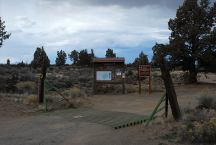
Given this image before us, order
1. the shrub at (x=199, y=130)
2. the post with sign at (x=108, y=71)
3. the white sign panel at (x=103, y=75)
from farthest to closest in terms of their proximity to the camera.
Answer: the white sign panel at (x=103, y=75), the post with sign at (x=108, y=71), the shrub at (x=199, y=130)

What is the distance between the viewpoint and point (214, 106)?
1518 cm

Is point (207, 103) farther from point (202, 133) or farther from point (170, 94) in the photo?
point (202, 133)

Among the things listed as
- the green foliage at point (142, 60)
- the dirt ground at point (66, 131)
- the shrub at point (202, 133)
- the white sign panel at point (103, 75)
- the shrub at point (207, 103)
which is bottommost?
the dirt ground at point (66, 131)

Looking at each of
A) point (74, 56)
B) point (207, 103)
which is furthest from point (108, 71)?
point (74, 56)

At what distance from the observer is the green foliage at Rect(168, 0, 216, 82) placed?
99.4ft

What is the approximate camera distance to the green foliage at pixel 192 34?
30297mm

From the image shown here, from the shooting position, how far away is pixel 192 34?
1193 inches

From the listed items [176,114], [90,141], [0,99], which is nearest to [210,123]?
[176,114]

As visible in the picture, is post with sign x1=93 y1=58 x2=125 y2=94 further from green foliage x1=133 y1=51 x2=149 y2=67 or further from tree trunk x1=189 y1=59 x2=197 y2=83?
green foliage x1=133 y1=51 x2=149 y2=67

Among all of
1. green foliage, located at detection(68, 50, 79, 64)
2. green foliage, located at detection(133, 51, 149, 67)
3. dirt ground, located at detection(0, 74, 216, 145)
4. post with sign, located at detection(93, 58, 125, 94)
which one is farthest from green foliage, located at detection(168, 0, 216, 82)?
green foliage, located at detection(68, 50, 79, 64)

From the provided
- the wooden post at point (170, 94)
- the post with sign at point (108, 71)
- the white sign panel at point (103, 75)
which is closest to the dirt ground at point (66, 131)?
the wooden post at point (170, 94)

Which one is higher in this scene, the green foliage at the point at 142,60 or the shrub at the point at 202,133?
the green foliage at the point at 142,60

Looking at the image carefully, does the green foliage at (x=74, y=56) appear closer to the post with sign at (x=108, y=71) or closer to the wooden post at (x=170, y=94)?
the post with sign at (x=108, y=71)

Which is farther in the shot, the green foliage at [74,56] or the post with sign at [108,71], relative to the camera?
the green foliage at [74,56]
